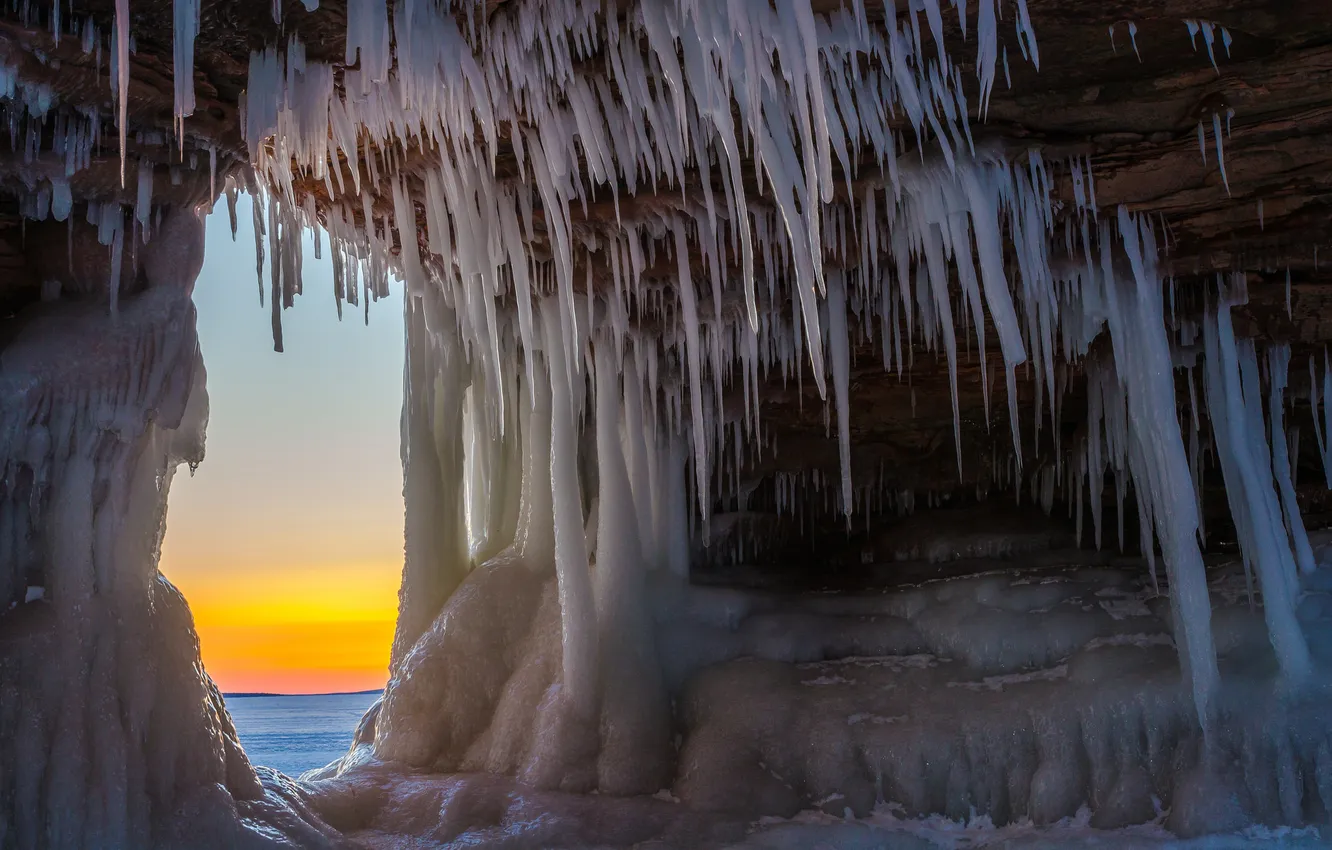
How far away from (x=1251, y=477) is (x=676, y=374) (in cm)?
401

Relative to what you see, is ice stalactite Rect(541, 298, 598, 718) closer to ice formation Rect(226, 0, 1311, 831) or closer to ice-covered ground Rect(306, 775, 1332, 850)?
ice formation Rect(226, 0, 1311, 831)

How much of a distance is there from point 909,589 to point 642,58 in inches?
211

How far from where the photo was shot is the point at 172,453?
17.5 ft

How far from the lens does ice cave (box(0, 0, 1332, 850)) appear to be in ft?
13.6


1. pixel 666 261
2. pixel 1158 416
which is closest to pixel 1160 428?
pixel 1158 416

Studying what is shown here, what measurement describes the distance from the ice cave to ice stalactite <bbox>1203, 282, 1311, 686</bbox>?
0.03 meters

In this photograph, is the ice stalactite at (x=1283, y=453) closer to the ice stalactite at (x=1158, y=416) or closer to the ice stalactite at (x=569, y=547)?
the ice stalactite at (x=1158, y=416)

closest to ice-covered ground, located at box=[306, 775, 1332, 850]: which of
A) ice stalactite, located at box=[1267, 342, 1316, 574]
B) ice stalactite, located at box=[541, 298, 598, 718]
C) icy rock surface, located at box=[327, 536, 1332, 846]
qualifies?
icy rock surface, located at box=[327, 536, 1332, 846]

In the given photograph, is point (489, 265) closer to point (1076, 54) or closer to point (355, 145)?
point (355, 145)

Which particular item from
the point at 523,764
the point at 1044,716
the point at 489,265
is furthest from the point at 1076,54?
the point at 523,764

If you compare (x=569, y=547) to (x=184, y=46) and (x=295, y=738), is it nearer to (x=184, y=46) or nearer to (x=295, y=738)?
(x=184, y=46)

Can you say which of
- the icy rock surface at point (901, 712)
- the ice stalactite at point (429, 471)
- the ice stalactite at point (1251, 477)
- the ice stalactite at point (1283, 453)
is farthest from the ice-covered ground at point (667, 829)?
the ice stalactite at point (1283, 453)

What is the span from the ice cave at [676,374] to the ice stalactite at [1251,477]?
0.10 feet

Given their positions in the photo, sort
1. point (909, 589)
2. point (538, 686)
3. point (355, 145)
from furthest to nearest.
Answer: point (909, 589) < point (538, 686) < point (355, 145)
